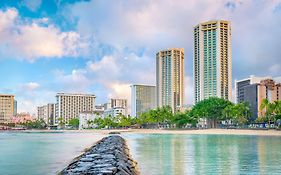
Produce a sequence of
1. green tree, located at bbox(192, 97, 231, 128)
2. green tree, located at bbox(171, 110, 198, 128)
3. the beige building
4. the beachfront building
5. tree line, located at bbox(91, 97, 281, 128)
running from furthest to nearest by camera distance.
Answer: the beige building
the beachfront building
green tree, located at bbox(171, 110, 198, 128)
green tree, located at bbox(192, 97, 231, 128)
tree line, located at bbox(91, 97, 281, 128)

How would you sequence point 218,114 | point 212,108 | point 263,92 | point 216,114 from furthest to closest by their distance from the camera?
point 263,92
point 216,114
point 218,114
point 212,108

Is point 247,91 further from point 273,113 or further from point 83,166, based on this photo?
point 83,166

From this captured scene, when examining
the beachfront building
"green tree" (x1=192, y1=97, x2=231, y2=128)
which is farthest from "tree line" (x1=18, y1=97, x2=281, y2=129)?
the beachfront building

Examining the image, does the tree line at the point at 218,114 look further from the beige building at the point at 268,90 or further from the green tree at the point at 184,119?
the beige building at the point at 268,90

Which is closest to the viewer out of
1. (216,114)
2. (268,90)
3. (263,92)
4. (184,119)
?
(216,114)

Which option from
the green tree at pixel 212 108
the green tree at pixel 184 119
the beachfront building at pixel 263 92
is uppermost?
the beachfront building at pixel 263 92

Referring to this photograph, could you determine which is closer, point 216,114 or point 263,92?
point 216,114

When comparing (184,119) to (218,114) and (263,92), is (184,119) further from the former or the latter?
(263,92)

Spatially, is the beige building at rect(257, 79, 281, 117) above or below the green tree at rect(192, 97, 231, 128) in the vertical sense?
above

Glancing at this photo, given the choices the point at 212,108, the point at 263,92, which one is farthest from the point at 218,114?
the point at 263,92

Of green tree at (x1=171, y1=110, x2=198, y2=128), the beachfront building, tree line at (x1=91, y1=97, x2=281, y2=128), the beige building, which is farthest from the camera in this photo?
the beige building

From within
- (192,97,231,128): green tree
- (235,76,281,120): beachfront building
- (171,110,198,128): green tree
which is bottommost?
(171,110,198,128): green tree

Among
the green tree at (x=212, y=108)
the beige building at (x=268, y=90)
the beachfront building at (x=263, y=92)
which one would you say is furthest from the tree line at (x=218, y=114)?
the beige building at (x=268, y=90)

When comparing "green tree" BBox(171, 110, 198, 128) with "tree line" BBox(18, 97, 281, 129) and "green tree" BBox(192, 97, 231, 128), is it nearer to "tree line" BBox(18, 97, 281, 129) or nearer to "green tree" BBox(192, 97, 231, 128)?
"tree line" BBox(18, 97, 281, 129)
